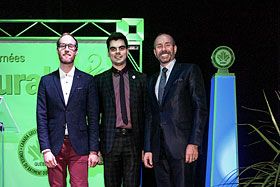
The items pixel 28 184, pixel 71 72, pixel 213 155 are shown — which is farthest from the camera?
pixel 28 184

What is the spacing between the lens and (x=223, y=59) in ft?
11.8

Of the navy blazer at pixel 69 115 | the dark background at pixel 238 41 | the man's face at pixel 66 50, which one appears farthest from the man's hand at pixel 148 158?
the dark background at pixel 238 41

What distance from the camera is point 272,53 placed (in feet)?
13.3

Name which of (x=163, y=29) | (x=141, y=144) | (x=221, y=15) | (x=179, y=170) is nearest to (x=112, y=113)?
(x=141, y=144)

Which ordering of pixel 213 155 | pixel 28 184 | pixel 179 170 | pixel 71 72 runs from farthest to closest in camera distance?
pixel 28 184
pixel 213 155
pixel 71 72
pixel 179 170

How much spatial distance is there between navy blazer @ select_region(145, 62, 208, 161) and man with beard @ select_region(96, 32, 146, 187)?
145mm

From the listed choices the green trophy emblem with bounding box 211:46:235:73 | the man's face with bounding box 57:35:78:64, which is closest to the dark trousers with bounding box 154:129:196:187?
the man's face with bounding box 57:35:78:64

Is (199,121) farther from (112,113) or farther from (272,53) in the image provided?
(272,53)

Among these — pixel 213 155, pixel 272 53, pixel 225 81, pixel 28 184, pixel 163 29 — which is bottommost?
pixel 28 184

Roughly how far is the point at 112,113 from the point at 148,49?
1382mm

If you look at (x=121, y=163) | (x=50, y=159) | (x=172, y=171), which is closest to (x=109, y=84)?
(x=121, y=163)

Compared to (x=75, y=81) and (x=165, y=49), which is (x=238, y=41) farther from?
(x=75, y=81)

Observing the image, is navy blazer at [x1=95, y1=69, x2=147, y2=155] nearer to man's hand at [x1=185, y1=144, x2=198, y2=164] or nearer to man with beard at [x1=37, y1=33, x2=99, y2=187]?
man with beard at [x1=37, y1=33, x2=99, y2=187]

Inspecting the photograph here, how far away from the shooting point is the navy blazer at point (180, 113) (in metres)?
2.81
